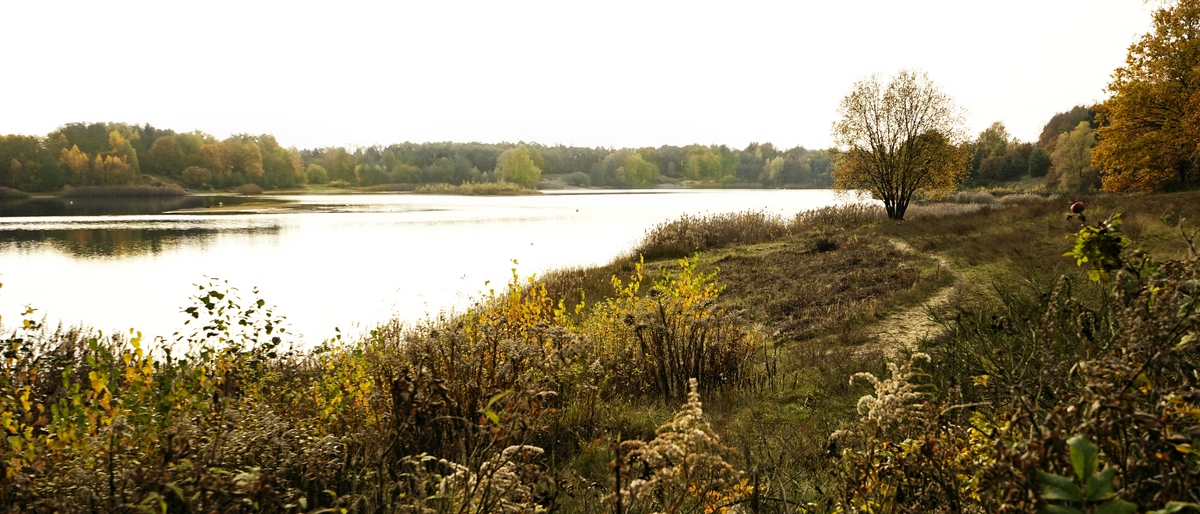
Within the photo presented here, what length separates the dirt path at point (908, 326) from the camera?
27.0 ft

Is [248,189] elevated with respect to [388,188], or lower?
lower

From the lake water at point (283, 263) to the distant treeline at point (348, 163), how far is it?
172 feet

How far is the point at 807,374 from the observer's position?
25.2 feet

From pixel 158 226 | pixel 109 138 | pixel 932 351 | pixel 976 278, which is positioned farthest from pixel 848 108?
pixel 109 138

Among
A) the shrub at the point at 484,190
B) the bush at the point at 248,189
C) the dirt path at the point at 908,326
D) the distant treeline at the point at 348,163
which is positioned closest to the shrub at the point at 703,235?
the dirt path at the point at 908,326

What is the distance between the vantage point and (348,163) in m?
139

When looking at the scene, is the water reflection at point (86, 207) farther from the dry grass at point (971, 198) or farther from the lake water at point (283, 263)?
the dry grass at point (971, 198)

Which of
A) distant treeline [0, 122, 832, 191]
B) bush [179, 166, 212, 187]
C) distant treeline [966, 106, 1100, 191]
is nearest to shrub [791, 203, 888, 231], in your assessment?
distant treeline [966, 106, 1100, 191]

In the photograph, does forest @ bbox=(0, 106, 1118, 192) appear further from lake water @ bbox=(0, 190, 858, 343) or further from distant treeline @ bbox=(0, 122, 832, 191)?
lake water @ bbox=(0, 190, 858, 343)

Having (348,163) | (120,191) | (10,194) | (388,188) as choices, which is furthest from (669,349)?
(348,163)

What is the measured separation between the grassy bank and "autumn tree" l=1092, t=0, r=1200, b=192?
14.9 m

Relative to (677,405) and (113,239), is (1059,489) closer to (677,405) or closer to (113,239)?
(677,405)

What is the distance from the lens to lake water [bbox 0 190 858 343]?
1512 centimetres

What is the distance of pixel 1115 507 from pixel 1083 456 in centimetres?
13
